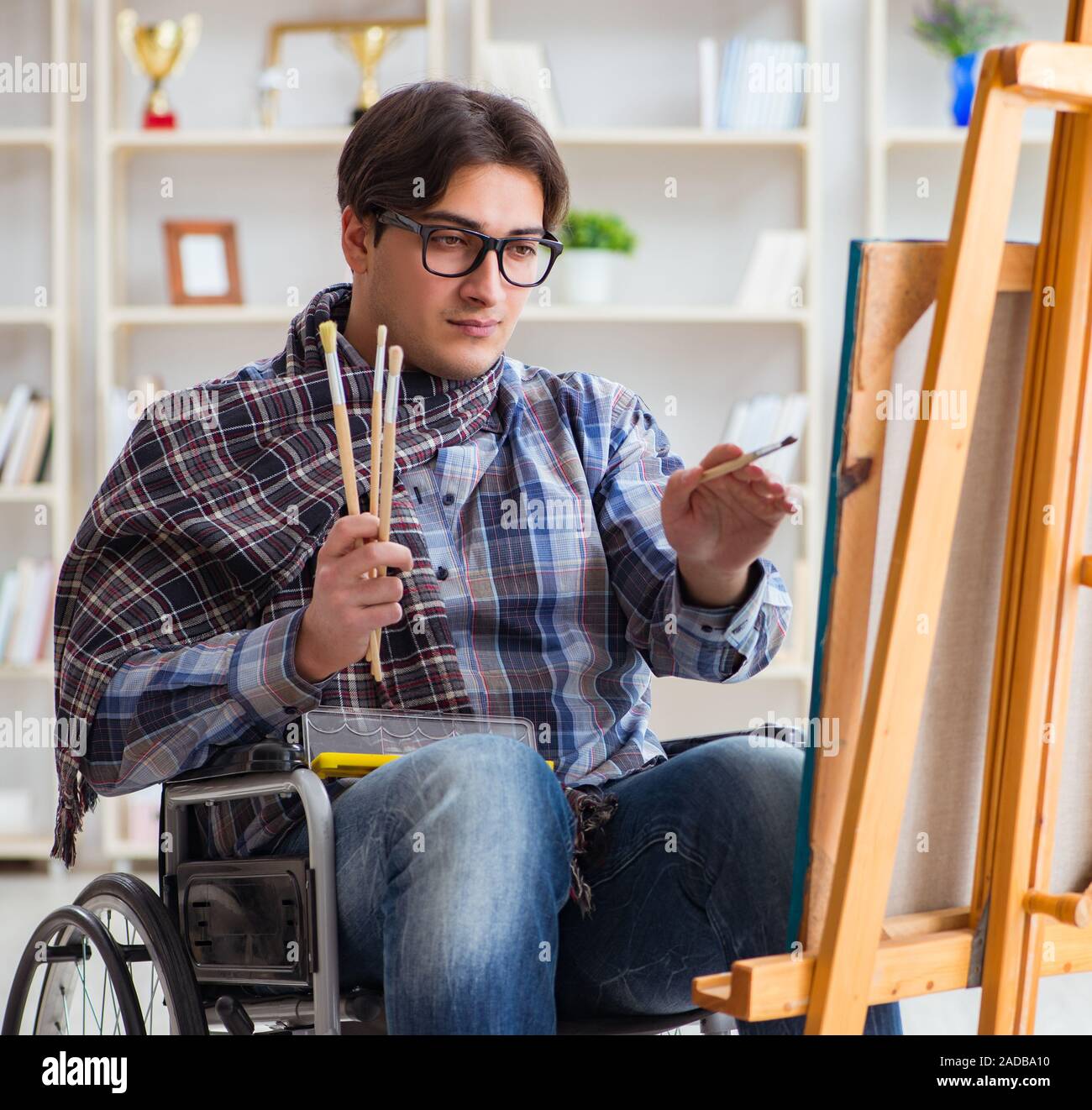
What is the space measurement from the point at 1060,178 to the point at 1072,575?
0.28 meters

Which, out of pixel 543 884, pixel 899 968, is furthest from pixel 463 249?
pixel 899 968

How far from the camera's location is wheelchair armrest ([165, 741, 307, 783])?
47.2 inches

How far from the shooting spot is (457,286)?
4.75 ft

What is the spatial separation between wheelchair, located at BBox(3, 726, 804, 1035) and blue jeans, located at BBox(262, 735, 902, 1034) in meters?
0.03

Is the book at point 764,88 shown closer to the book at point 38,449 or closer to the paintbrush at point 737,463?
the book at point 38,449

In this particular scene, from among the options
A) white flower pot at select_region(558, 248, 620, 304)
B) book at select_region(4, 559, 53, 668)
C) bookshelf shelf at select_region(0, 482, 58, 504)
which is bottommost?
book at select_region(4, 559, 53, 668)

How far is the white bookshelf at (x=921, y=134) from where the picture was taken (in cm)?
368

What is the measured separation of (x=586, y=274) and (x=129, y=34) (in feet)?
4.45

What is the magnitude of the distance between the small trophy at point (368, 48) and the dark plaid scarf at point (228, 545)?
250 centimetres

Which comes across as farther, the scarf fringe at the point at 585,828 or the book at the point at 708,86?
the book at the point at 708,86

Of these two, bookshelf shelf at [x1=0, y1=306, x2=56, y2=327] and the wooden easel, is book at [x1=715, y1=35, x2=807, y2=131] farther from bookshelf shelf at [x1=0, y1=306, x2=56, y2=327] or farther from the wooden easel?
the wooden easel

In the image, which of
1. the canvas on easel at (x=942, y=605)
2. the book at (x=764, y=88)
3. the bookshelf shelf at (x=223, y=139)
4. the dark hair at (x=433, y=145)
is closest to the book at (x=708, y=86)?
the book at (x=764, y=88)

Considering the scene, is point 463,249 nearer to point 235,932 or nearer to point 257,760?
point 257,760

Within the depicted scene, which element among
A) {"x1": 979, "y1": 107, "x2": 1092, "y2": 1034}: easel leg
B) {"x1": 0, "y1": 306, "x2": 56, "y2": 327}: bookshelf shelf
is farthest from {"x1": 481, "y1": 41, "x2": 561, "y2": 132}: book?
{"x1": 979, "y1": 107, "x2": 1092, "y2": 1034}: easel leg
